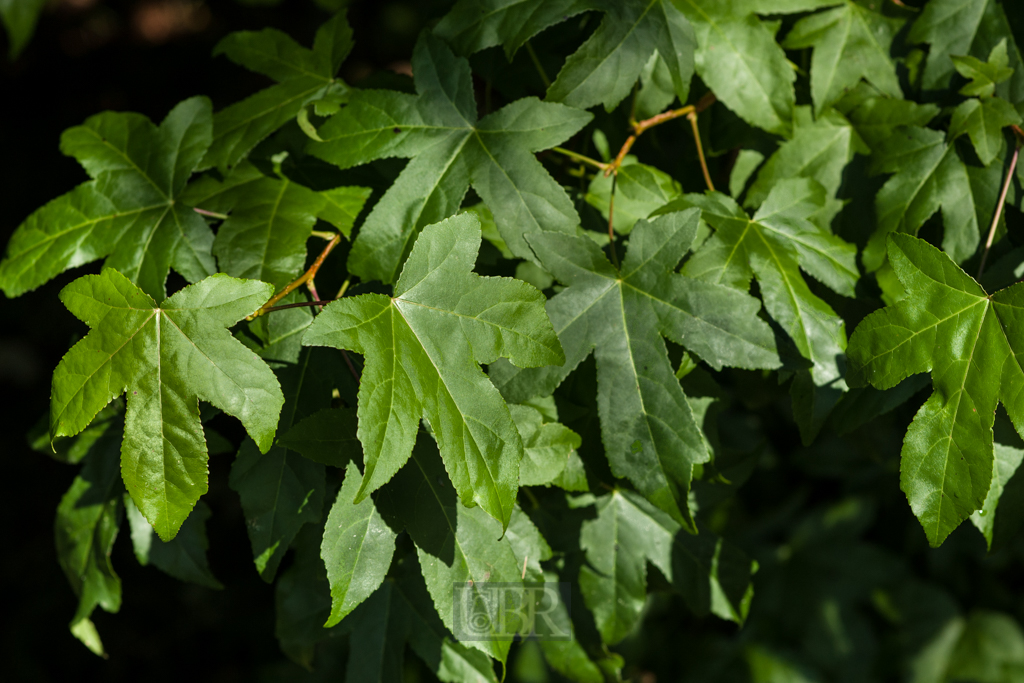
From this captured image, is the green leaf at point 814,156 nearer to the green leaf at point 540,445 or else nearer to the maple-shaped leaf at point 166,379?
the green leaf at point 540,445

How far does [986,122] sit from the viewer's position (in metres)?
1.28

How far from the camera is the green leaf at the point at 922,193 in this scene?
1.31 meters

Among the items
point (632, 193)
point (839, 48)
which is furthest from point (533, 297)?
point (839, 48)

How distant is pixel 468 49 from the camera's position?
1.24 m

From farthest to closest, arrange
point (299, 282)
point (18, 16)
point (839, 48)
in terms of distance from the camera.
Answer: point (18, 16) → point (839, 48) → point (299, 282)

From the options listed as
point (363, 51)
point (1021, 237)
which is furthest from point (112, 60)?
point (1021, 237)

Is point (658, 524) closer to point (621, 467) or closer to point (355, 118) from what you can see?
point (621, 467)

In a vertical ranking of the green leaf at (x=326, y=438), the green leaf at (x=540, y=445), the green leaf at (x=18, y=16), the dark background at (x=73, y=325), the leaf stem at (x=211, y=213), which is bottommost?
the dark background at (x=73, y=325)

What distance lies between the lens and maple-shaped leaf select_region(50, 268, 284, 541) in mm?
1015

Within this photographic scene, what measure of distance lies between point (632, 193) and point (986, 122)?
2.16 feet

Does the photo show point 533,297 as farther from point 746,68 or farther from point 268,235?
point 746,68

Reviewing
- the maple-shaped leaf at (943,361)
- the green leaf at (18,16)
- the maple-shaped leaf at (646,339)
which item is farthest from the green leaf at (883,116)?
the green leaf at (18,16)

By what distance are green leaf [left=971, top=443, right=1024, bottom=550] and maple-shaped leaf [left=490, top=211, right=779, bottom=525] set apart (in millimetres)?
463

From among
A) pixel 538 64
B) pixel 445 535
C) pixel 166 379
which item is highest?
pixel 538 64
